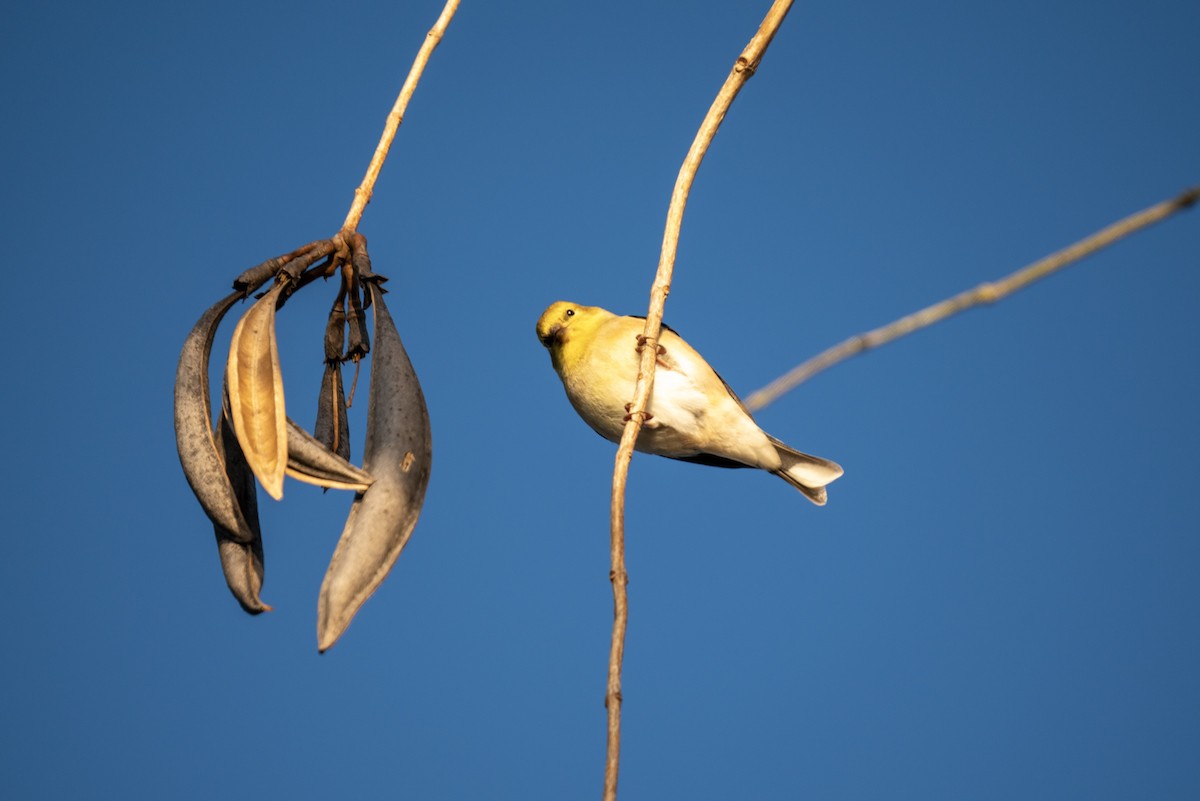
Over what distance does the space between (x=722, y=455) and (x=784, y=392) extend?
3.04 metres

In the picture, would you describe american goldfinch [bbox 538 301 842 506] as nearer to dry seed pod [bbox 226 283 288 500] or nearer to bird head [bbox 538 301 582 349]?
bird head [bbox 538 301 582 349]

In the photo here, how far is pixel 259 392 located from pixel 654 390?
180cm

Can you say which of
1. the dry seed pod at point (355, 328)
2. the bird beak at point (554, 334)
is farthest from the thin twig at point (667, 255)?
the bird beak at point (554, 334)

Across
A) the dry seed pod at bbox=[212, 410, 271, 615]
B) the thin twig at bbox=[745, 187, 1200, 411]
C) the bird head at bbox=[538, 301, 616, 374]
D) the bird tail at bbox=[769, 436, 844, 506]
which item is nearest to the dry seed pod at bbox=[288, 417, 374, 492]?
the dry seed pod at bbox=[212, 410, 271, 615]

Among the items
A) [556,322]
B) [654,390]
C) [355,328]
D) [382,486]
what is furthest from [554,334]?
[382,486]

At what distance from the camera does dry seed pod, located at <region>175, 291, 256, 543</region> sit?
2025 millimetres

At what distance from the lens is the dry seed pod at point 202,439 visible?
6.64 feet

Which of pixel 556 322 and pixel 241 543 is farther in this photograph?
pixel 556 322

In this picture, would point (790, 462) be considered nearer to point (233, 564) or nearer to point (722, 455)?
point (722, 455)

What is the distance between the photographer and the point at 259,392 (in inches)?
79.5

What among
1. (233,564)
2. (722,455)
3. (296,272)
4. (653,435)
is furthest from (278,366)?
(722,455)

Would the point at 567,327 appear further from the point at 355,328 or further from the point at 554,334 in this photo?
the point at 355,328

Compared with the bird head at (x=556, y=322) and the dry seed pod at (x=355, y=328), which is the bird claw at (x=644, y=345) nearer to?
the bird head at (x=556, y=322)

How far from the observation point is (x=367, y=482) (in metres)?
2.05
